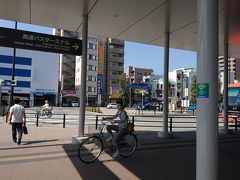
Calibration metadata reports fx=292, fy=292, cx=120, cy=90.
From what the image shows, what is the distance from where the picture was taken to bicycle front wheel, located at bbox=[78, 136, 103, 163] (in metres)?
7.73

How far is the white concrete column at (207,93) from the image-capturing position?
13.7 feet

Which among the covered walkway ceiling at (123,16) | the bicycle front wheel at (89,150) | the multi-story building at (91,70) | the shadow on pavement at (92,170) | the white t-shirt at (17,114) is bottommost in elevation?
the shadow on pavement at (92,170)

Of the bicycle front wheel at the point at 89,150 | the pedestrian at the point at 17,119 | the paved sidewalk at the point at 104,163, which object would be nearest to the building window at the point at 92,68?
the paved sidewalk at the point at 104,163

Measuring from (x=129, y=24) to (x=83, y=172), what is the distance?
7008 millimetres

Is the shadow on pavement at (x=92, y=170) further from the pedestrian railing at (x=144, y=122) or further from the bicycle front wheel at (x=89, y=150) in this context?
the pedestrian railing at (x=144, y=122)

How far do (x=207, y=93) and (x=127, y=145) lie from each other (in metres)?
4.71

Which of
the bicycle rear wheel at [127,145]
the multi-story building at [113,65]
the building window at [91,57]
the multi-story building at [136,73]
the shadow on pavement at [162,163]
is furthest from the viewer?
the multi-story building at [136,73]

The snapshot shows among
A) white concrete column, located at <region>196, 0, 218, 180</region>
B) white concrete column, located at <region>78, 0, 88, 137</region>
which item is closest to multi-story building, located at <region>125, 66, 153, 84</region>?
white concrete column, located at <region>78, 0, 88, 137</region>

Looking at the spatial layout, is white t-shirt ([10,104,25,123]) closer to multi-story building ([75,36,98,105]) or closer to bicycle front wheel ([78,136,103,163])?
bicycle front wheel ([78,136,103,163])

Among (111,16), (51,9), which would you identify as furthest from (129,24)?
(51,9)

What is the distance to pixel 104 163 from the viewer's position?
7660mm

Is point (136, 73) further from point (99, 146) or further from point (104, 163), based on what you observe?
point (104, 163)

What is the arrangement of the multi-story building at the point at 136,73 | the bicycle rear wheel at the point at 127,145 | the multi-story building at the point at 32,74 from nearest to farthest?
the bicycle rear wheel at the point at 127,145, the multi-story building at the point at 32,74, the multi-story building at the point at 136,73

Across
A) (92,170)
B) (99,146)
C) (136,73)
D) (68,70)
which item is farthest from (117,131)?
(136,73)
